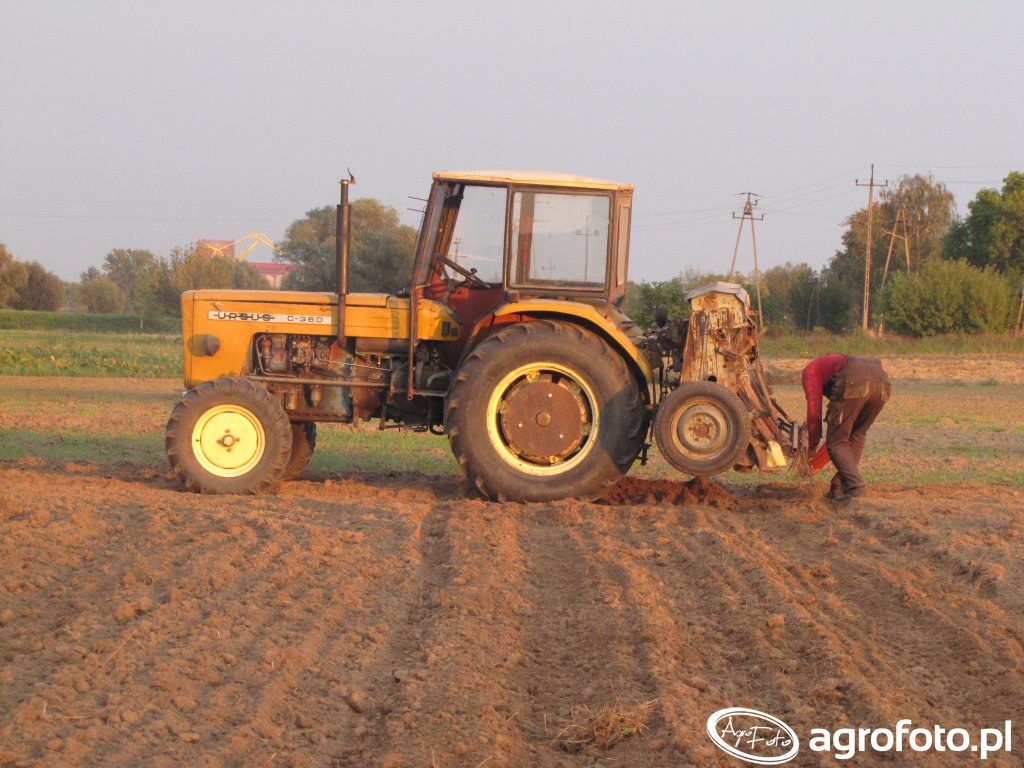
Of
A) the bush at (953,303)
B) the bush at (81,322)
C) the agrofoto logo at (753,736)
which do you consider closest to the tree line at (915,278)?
the bush at (953,303)

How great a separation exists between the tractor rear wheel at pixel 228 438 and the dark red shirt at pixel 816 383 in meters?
4.02

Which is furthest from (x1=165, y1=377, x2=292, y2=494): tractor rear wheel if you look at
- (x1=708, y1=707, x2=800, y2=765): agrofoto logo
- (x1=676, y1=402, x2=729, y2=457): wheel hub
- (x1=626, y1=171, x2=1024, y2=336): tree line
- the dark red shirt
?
→ (x1=626, y1=171, x2=1024, y2=336): tree line

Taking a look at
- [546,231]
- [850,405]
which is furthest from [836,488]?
[546,231]

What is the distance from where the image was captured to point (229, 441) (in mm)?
8555

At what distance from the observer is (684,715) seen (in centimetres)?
423

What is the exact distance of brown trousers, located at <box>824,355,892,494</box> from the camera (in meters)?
8.45

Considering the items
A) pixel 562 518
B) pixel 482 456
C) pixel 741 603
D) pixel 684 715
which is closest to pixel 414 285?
pixel 482 456

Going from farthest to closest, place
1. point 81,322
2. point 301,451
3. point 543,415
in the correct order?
1. point 81,322
2. point 301,451
3. point 543,415

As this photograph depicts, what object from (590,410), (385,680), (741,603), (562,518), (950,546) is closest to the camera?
(385,680)

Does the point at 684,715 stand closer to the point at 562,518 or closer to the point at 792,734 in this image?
the point at 792,734

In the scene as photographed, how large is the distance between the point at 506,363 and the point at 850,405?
8.66 feet

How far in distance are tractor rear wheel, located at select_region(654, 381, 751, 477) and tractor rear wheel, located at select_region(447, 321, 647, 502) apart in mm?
289

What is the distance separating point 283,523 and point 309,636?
2.26 metres

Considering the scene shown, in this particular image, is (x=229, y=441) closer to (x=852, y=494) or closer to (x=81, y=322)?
(x=852, y=494)
